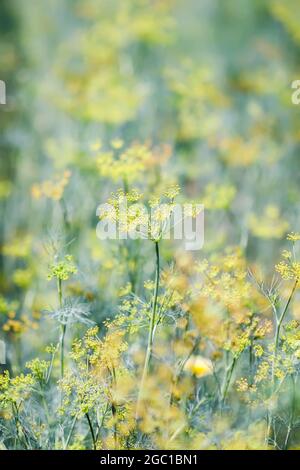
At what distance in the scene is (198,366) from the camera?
1860 mm

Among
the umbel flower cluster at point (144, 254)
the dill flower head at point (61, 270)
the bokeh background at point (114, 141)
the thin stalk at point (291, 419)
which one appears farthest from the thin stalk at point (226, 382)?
the dill flower head at point (61, 270)

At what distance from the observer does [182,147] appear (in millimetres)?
3762

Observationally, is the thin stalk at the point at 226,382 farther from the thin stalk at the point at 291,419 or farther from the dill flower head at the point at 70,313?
the dill flower head at the point at 70,313

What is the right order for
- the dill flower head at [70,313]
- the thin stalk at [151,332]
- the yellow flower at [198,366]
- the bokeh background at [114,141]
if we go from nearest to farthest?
the thin stalk at [151,332]
the dill flower head at [70,313]
the yellow flower at [198,366]
the bokeh background at [114,141]

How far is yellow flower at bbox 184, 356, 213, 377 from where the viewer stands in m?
1.82

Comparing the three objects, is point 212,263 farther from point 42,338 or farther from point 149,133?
point 149,133

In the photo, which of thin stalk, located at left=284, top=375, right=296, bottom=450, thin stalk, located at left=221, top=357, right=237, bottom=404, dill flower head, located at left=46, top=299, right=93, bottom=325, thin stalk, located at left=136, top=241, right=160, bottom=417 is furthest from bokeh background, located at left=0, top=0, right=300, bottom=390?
thin stalk, located at left=284, top=375, right=296, bottom=450

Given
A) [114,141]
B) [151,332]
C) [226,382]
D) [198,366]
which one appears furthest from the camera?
[114,141]

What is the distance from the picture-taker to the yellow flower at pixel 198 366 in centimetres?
182

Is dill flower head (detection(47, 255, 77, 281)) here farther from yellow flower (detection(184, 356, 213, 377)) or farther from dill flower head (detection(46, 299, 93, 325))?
yellow flower (detection(184, 356, 213, 377))

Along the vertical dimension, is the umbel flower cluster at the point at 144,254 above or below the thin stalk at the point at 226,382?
above

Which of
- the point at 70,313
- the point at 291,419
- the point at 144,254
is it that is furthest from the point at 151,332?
the point at 144,254

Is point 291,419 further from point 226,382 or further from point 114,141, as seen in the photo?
point 114,141
